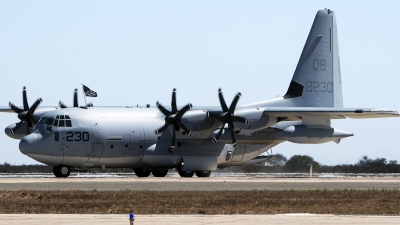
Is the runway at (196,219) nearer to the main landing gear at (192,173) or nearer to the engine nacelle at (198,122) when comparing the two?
the engine nacelle at (198,122)

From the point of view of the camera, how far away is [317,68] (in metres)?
54.0

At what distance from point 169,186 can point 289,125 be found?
16625mm

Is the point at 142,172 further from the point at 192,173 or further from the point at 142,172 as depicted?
the point at 192,173

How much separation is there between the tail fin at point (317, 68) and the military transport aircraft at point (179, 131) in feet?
0.22

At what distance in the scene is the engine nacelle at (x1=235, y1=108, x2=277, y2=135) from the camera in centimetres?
4594

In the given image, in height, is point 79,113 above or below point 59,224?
above

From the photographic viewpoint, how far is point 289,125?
51.6 meters

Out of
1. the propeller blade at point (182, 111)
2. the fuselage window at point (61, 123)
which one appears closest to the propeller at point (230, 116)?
the propeller blade at point (182, 111)

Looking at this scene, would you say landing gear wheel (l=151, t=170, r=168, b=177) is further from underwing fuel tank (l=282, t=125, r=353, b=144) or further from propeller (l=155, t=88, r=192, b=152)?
underwing fuel tank (l=282, t=125, r=353, b=144)

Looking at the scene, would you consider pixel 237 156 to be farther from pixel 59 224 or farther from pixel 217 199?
pixel 59 224

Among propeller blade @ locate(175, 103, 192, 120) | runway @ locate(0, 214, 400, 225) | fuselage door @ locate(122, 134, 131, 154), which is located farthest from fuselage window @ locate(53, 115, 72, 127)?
runway @ locate(0, 214, 400, 225)

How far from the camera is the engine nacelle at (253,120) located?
1809 inches

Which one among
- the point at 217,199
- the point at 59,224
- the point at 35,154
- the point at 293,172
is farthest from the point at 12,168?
the point at 59,224

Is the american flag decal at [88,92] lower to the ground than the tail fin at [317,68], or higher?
lower
